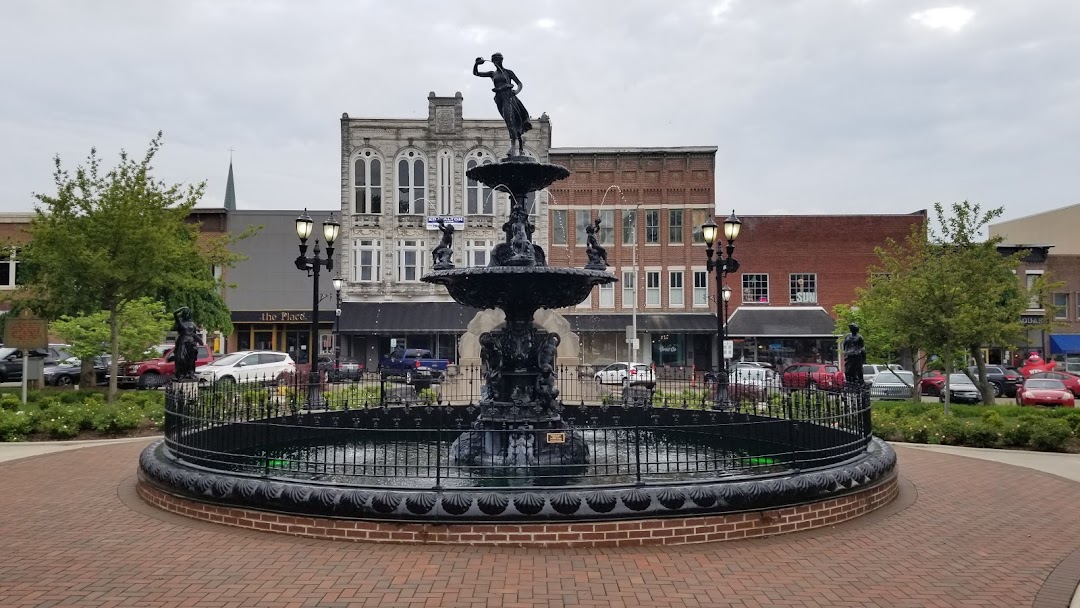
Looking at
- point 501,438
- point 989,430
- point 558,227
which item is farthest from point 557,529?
point 558,227

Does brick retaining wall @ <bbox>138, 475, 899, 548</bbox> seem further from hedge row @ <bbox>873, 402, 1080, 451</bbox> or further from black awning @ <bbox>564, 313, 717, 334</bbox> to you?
black awning @ <bbox>564, 313, 717, 334</bbox>

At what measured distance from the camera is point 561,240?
42.5 meters

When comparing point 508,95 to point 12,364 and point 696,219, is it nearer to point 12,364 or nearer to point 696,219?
point 12,364

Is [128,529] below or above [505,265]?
below

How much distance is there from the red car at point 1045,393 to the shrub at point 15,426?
2918cm

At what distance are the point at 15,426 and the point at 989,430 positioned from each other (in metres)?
21.2

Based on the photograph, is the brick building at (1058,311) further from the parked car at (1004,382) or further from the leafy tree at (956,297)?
the leafy tree at (956,297)

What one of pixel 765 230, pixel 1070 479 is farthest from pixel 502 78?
pixel 765 230

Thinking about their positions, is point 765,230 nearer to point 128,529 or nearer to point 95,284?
point 95,284

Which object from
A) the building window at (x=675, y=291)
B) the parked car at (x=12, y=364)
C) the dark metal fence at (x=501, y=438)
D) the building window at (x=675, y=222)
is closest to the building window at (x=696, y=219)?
the building window at (x=675, y=222)

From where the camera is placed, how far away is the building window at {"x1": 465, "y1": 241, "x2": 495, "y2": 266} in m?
42.0

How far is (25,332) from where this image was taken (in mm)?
20328

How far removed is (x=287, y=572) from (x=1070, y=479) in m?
12.1

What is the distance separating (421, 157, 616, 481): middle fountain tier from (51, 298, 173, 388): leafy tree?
58.1 ft
